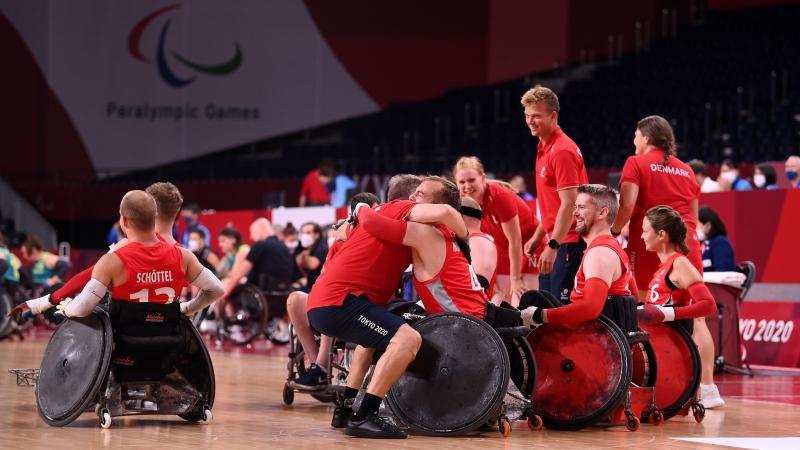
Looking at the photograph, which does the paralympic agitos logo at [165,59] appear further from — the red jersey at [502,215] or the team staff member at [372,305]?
the team staff member at [372,305]

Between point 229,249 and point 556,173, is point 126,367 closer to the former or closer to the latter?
point 556,173

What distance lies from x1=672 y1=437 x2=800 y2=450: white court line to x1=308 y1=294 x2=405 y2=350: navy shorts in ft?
5.02

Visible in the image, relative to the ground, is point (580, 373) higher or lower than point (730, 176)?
lower

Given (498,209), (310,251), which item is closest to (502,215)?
(498,209)

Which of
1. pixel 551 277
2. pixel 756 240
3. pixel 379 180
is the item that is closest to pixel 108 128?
pixel 379 180

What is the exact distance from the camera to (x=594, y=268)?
6457 mm

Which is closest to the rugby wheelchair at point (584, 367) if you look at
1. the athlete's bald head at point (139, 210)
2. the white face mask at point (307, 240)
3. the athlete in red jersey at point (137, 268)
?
the athlete in red jersey at point (137, 268)

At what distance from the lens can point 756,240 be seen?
1130 cm

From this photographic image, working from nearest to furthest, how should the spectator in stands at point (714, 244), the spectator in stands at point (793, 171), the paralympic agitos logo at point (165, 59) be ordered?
1. the spectator in stands at point (714, 244)
2. the spectator in stands at point (793, 171)
3. the paralympic agitos logo at point (165, 59)

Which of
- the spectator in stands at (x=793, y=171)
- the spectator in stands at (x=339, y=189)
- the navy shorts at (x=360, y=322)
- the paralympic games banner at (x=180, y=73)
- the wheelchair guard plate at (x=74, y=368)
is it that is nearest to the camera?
the navy shorts at (x=360, y=322)

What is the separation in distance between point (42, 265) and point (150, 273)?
9.94 meters

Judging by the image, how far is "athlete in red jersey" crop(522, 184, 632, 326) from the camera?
631 cm

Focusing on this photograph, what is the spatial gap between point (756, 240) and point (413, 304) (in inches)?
229

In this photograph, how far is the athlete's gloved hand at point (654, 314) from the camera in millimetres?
6934
